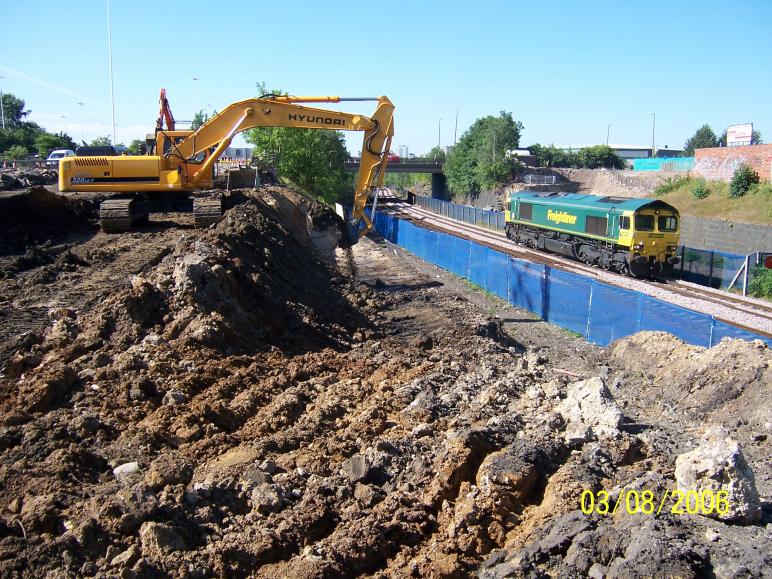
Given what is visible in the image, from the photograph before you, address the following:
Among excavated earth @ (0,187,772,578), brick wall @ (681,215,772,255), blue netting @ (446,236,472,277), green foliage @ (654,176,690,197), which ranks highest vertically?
green foliage @ (654,176,690,197)

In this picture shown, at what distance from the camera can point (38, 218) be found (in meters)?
21.3

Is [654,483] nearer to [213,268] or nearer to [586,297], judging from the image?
[213,268]

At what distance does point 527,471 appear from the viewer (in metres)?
7.73

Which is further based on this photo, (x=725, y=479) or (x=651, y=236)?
(x=651, y=236)

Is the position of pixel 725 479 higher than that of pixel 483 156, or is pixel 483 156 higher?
pixel 483 156

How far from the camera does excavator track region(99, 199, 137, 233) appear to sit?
19.7m

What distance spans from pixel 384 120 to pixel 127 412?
15.8m

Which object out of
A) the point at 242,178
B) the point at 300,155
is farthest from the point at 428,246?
the point at 300,155

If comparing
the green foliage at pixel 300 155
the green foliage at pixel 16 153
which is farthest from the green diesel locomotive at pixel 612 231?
the green foliage at pixel 16 153

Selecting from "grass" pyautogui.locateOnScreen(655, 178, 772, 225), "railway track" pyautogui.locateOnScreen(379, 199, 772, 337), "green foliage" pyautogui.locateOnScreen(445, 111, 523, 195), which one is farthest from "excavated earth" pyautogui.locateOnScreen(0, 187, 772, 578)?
"green foliage" pyautogui.locateOnScreen(445, 111, 523, 195)

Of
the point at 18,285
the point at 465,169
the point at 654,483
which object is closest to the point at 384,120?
the point at 18,285

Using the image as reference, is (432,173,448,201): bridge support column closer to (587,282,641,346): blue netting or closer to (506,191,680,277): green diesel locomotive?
(506,191,680,277): green diesel locomotive

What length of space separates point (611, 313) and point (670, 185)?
3804 cm
